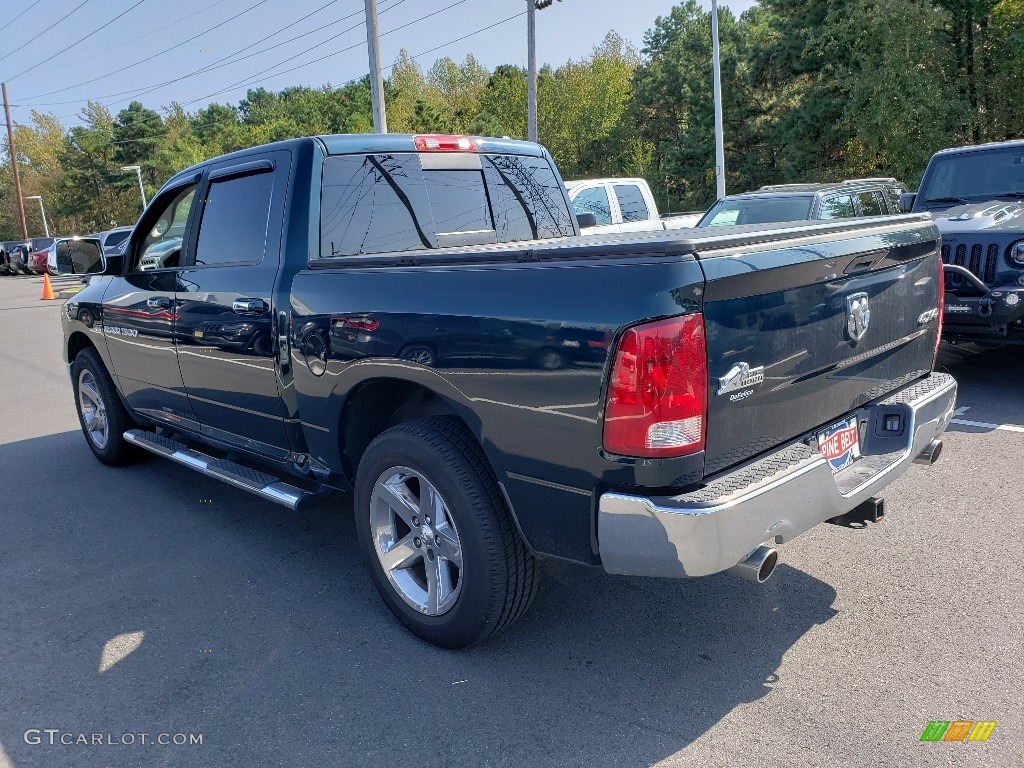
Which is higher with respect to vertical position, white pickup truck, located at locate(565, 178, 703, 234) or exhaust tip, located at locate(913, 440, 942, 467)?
white pickup truck, located at locate(565, 178, 703, 234)

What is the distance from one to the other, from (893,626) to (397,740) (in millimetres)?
1987

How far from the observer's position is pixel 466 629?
3.16m

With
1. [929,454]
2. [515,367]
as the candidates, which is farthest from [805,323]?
[929,454]

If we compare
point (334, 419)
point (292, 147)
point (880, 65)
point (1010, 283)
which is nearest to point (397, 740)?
point (334, 419)

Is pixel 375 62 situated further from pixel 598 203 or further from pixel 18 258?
pixel 18 258

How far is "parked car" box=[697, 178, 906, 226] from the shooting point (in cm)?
981

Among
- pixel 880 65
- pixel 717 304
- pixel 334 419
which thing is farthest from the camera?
pixel 880 65

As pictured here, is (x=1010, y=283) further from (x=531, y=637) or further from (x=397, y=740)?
(x=397, y=740)

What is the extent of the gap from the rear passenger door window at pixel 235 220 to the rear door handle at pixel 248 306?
0.20m

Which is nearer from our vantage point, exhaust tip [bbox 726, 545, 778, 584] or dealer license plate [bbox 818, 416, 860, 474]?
exhaust tip [bbox 726, 545, 778, 584]

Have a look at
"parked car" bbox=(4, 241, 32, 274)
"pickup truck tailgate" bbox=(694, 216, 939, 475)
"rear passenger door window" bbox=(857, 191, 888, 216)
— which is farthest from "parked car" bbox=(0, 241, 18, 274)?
"pickup truck tailgate" bbox=(694, 216, 939, 475)

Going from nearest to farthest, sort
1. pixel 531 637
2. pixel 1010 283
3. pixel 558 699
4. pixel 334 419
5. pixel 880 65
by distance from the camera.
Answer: pixel 558 699
pixel 531 637
pixel 334 419
pixel 1010 283
pixel 880 65

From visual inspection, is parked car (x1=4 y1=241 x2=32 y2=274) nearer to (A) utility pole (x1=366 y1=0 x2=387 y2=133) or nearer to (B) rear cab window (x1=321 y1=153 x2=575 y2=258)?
(A) utility pole (x1=366 y1=0 x2=387 y2=133)

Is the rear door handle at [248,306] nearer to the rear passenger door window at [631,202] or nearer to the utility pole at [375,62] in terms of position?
the rear passenger door window at [631,202]
